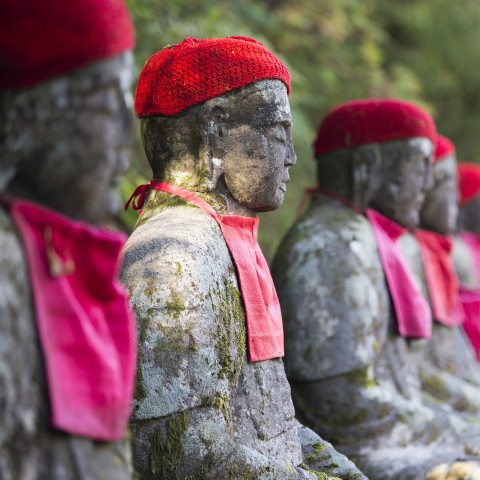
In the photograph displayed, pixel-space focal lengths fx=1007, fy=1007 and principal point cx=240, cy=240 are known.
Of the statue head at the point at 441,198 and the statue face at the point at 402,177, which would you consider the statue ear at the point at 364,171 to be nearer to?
the statue face at the point at 402,177

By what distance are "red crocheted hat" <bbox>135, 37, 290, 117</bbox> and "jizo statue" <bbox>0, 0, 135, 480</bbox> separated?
1226 millimetres

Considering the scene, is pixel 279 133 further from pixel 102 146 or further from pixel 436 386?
pixel 436 386

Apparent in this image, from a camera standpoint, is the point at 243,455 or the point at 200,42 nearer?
the point at 243,455

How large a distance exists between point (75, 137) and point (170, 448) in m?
1.31

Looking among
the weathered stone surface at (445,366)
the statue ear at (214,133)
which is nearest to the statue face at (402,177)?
the weathered stone surface at (445,366)

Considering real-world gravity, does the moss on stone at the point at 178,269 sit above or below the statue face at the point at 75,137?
below

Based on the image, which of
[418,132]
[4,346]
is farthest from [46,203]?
[418,132]

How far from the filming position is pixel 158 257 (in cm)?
369

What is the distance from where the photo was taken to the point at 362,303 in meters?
5.07

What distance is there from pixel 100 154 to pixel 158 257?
102 centimetres

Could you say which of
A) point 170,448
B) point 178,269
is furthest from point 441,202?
point 170,448

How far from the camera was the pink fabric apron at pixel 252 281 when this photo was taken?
3875 millimetres

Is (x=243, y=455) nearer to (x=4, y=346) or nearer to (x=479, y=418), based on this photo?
(x=4, y=346)

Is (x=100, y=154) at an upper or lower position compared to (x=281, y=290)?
upper
